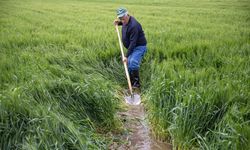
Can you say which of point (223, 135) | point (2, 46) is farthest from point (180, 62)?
point (2, 46)

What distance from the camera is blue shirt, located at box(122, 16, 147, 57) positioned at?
18.9ft

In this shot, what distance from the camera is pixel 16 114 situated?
334 centimetres

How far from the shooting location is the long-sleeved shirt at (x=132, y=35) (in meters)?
5.76

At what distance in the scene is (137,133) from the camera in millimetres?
4113

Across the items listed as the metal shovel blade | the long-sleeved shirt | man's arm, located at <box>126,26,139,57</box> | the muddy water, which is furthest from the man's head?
the muddy water

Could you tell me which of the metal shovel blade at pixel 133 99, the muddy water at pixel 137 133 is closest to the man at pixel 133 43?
the metal shovel blade at pixel 133 99

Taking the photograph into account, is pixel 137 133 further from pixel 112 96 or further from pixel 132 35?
pixel 132 35

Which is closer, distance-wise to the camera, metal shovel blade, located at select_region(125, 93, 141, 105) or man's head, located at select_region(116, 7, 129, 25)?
metal shovel blade, located at select_region(125, 93, 141, 105)

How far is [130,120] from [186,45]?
8.75 ft

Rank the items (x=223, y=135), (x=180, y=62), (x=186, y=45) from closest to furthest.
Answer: (x=223, y=135), (x=180, y=62), (x=186, y=45)

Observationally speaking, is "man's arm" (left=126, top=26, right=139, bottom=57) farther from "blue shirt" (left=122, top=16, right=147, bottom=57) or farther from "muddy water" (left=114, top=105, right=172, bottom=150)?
"muddy water" (left=114, top=105, right=172, bottom=150)

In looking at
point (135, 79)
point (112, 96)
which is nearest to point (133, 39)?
point (135, 79)

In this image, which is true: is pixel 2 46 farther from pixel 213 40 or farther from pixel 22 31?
pixel 213 40

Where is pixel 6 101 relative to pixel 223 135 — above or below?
above
